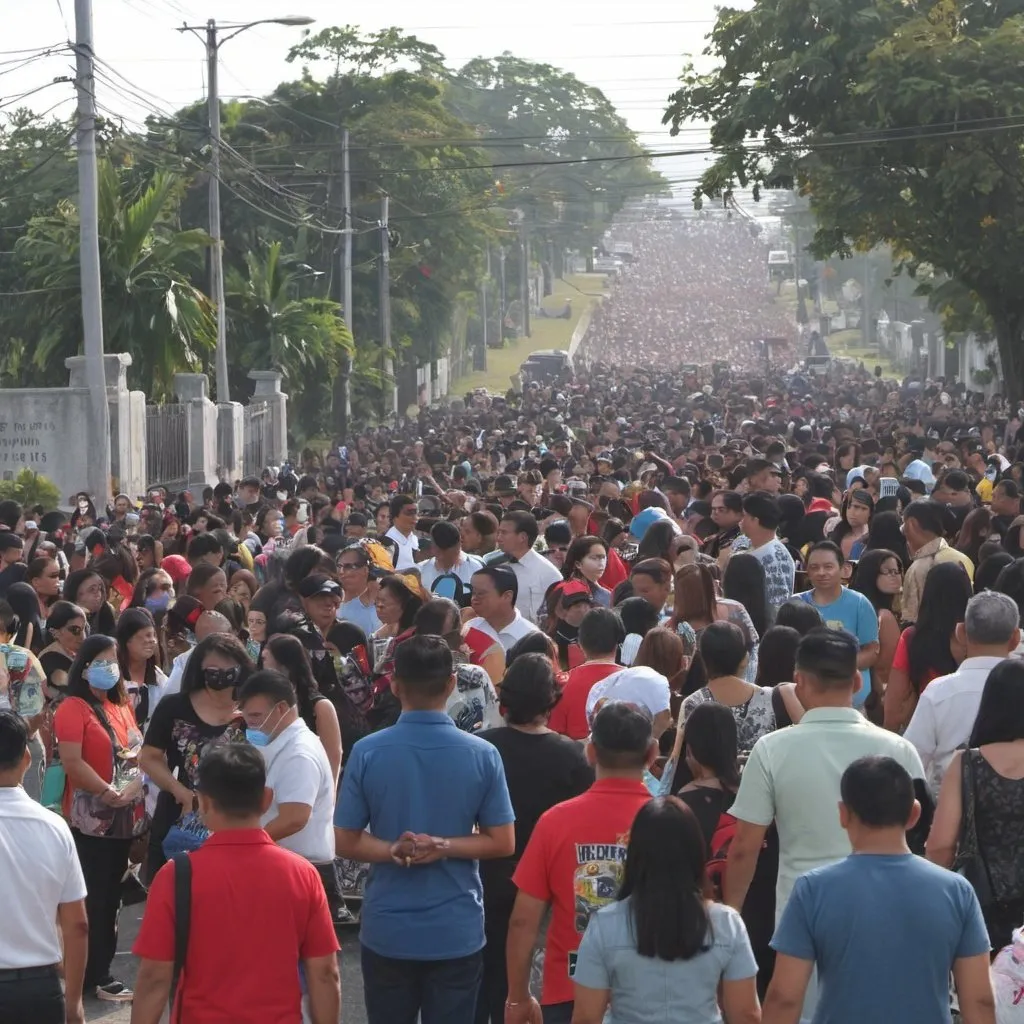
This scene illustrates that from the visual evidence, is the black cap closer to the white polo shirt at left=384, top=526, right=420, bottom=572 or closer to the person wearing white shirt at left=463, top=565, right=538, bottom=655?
the person wearing white shirt at left=463, top=565, right=538, bottom=655

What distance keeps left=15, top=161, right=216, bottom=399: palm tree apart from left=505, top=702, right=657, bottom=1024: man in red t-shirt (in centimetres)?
2554

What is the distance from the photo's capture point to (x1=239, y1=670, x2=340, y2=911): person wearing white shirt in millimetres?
6090

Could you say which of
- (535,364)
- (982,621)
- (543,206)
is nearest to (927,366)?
(535,364)

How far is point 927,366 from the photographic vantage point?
87.1 meters

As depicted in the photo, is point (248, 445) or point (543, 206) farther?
point (543, 206)

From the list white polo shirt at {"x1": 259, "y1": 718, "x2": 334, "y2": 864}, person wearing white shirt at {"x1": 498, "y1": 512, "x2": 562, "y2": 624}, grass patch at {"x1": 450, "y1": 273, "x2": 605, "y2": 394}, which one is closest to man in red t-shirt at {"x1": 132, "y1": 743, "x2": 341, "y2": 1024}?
white polo shirt at {"x1": 259, "y1": 718, "x2": 334, "y2": 864}

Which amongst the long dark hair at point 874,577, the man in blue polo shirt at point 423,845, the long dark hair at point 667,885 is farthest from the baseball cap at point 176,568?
the long dark hair at point 667,885

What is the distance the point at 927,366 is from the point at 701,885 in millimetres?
84678

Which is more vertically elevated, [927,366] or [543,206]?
[543,206]

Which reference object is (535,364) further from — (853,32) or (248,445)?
(853,32)

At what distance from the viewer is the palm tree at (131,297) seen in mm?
30094

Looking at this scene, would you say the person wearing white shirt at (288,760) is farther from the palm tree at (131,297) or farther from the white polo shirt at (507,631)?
the palm tree at (131,297)

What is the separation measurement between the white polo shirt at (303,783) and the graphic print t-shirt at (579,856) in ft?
3.54

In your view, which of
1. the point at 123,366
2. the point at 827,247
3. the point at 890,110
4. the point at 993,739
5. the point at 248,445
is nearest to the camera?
the point at 993,739
